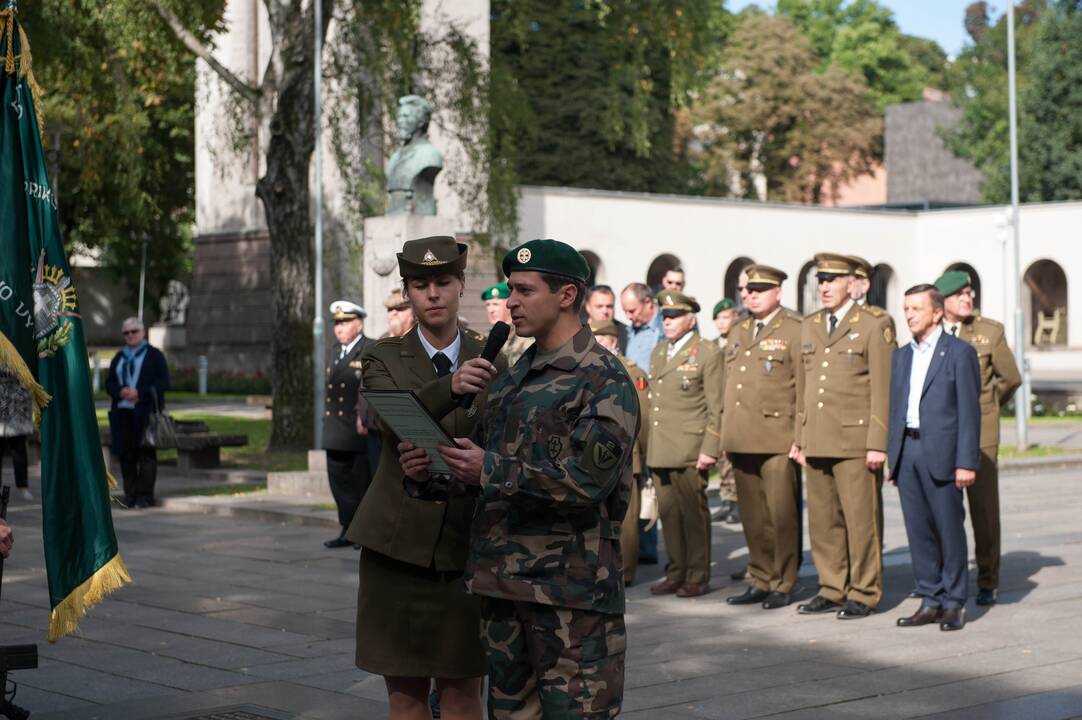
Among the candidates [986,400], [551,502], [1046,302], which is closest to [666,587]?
[986,400]

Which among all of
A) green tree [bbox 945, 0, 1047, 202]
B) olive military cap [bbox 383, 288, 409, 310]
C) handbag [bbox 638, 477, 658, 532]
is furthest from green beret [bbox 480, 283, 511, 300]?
green tree [bbox 945, 0, 1047, 202]

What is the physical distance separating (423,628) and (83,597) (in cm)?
216

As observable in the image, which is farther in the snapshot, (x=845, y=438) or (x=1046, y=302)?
(x=1046, y=302)

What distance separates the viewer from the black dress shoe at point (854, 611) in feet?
33.1

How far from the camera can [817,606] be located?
1039 cm

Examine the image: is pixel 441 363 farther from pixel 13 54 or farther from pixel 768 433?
pixel 768 433

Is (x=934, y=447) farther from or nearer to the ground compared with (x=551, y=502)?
nearer to the ground

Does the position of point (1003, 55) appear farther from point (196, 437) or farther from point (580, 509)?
point (580, 509)

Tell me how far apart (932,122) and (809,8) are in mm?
8505

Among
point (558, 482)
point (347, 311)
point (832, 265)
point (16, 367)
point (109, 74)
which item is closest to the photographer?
point (558, 482)

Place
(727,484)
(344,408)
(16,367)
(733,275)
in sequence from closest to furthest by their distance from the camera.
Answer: (16,367) → (344,408) → (727,484) → (733,275)

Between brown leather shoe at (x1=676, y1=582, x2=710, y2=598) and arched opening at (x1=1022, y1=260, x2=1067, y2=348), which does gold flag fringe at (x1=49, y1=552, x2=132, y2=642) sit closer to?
brown leather shoe at (x1=676, y1=582, x2=710, y2=598)

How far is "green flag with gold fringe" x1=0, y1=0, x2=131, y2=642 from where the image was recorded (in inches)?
268

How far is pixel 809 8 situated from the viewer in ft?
266
